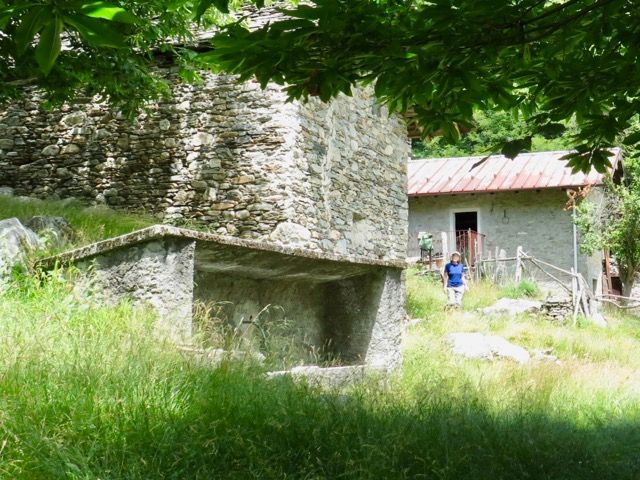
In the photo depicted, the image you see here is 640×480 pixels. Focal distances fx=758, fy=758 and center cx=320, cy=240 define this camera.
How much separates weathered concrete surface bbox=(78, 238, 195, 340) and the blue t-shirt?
11.9m

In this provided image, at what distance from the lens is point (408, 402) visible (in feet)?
18.9

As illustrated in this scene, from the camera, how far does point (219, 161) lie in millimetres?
11273

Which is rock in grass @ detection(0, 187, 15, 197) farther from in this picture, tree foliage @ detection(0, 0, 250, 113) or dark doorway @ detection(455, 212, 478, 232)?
dark doorway @ detection(455, 212, 478, 232)

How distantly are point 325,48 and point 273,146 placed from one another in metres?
7.74

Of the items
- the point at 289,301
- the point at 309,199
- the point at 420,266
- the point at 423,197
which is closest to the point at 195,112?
the point at 309,199

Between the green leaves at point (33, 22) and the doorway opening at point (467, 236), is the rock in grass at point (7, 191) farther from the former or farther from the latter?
the doorway opening at point (467, 236)

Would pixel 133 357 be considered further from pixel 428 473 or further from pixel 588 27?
pixel 588 27

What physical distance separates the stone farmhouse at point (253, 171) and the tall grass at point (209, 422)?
1.58 metres

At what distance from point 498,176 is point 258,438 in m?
22.3

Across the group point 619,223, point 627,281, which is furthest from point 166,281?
point 627,281

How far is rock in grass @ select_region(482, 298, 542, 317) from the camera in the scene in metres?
16.6

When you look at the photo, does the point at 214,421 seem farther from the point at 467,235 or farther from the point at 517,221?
the point at 517,221

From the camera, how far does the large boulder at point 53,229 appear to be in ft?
25.6

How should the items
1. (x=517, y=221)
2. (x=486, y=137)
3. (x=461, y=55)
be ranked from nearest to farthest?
(x=461, y=55) → (x=517, y=221) → (x=486, y=137)
